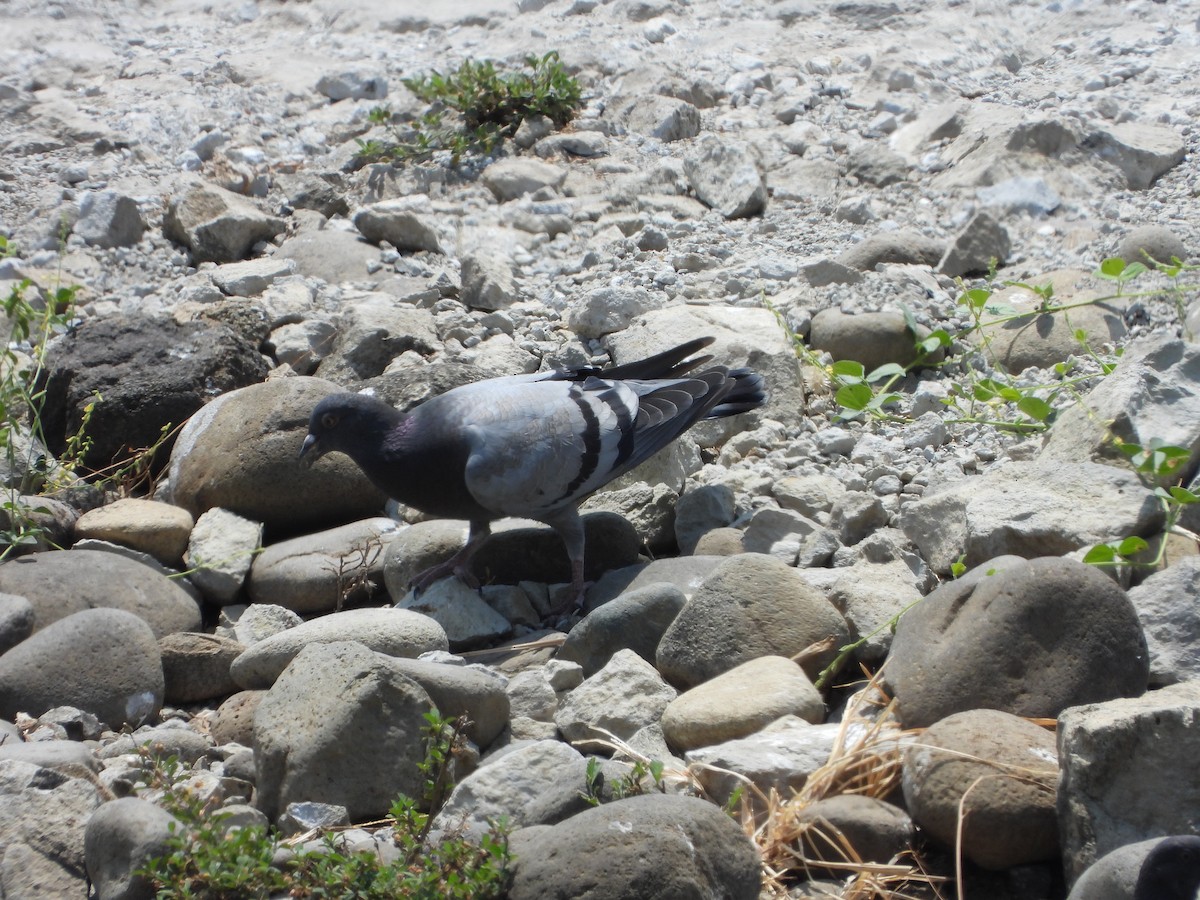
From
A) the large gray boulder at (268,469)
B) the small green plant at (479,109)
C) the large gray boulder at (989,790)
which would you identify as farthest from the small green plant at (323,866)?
the small green plant at (479,109)

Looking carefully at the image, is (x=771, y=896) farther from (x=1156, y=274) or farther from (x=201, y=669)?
(x=1156, y=274)

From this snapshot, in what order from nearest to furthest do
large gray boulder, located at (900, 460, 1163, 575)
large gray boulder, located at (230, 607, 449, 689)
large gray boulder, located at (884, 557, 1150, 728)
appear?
large gray boulder, located at (884, 557, 1150, 728)
large gray boulder, located at (900, 460, 1163, 575)
large gray boulder, located at (230, 607, 449, 689)

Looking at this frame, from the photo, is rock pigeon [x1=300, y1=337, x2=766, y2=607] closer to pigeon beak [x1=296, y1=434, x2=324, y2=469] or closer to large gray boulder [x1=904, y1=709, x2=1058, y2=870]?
pigeon beak [x1=296, y1=434, x2=324, y2=469]

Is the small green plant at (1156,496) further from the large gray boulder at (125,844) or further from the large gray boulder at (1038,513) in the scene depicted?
the large gray boulder at (125,844)

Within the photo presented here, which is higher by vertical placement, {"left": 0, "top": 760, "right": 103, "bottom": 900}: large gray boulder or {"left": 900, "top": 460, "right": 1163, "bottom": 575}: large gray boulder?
{"left": 900, "top": 460, "right": 1163, "bottom": 575}: large gray boulder

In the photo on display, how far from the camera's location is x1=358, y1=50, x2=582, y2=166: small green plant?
906 cm

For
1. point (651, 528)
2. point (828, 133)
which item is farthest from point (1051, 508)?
→ point (828, 133)

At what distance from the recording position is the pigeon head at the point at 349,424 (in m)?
5.41

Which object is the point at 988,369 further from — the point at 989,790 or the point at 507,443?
the point at 989,790

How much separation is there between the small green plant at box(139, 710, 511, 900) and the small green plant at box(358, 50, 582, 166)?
6498mm

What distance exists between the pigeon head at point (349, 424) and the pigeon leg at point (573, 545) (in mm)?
795

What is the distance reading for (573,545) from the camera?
17.8ft

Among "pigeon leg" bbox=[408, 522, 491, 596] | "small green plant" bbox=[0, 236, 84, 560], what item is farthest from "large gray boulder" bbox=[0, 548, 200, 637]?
"pigeon leg" bbox=[408, 522, 491, 596]

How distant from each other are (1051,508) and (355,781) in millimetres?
2466
